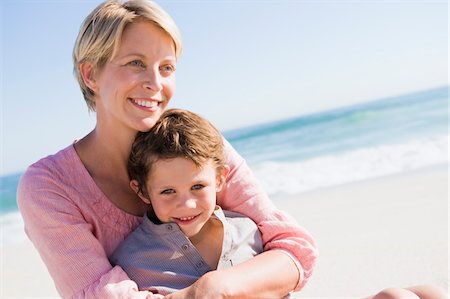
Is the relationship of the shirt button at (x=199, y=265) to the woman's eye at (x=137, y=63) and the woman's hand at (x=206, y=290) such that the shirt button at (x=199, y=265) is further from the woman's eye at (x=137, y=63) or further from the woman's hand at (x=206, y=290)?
the woman's eye at (x=137, y=63)

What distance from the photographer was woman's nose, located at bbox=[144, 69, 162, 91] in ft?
8.31

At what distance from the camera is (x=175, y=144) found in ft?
8.25

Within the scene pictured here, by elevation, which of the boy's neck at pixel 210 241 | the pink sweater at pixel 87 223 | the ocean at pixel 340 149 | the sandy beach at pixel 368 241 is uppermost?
the pink sweater at pixel 87 223

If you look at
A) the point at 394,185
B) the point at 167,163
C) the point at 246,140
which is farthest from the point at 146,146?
the point at 246,140

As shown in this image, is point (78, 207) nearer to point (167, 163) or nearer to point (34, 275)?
point (167, 163)

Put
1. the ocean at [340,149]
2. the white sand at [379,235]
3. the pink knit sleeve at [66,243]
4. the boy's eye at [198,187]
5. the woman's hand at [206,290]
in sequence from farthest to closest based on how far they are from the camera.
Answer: the ocean at [340,149], the white sand at [379,235], the boy's eye at [198,187], the pink knit sleeve at [66,243], the woman's hand at [206,290]

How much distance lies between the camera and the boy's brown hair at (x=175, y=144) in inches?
99.4

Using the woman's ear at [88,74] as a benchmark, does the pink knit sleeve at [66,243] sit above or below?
below

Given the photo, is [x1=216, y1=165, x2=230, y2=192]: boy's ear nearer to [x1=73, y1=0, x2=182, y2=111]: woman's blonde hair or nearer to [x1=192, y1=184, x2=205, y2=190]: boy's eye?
[x1=192, y1=184, x2=205, y2=190]: boy's eye

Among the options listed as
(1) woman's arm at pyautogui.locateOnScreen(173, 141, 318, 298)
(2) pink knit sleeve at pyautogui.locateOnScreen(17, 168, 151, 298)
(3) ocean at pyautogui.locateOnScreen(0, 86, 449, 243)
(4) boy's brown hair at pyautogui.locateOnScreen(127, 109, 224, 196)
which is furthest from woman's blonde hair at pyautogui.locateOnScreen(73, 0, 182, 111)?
(3) ocean at pyautogui.locateOnScreen(0, 86, 449, 243)

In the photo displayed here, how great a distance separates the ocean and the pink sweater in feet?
21.7

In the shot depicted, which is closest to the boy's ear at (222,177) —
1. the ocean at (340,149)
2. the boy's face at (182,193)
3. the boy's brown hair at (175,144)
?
the boy's brown hair at (175,144)

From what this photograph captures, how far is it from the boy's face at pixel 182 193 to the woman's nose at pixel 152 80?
1.08 ft

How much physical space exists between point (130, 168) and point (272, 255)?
773 millimetres
